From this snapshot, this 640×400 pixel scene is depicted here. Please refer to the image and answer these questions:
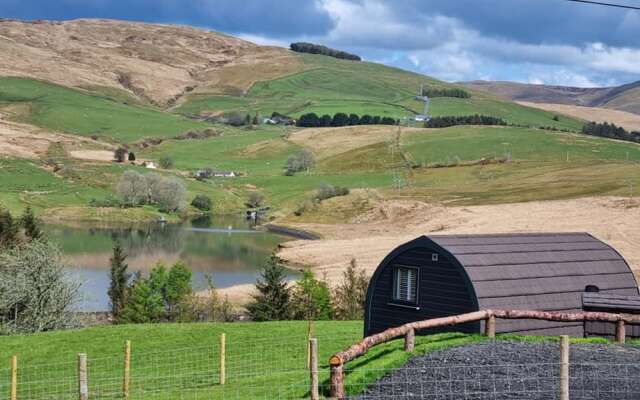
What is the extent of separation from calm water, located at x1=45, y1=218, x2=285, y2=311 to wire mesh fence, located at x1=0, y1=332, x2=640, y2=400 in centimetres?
3100

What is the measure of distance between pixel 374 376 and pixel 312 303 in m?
31.0

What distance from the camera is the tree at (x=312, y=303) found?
155 feet

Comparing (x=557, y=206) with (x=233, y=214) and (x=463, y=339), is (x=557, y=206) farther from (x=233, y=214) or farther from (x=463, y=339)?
(x=463, y=339)

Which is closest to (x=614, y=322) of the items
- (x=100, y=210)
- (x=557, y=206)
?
(x=557, y=206)

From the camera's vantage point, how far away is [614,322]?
72.1 ft

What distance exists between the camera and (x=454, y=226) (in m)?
99.8

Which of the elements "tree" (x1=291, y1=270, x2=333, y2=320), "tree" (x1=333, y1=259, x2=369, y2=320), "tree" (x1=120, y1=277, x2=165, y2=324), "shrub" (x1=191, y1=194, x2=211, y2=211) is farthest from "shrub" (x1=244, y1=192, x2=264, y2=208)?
"tree" (x1=291, y1=270, x2=333, y2=320)

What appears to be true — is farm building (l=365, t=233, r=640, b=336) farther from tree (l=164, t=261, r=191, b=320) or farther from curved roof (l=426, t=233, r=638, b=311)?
tree (l=164, t=261, r=191, b=320)

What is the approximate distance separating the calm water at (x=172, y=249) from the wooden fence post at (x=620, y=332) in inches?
1593

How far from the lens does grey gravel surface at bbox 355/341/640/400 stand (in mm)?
15789


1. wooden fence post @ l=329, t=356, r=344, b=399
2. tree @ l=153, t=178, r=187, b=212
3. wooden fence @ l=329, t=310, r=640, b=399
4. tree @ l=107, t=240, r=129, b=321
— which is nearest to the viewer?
wooden fence post @ l=329, t=356, r=344, b=399

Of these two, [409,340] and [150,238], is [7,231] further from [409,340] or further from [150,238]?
[150,238]

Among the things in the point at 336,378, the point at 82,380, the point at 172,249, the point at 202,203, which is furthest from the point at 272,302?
the point at 202,203

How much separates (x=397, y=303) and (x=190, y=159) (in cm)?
17106
